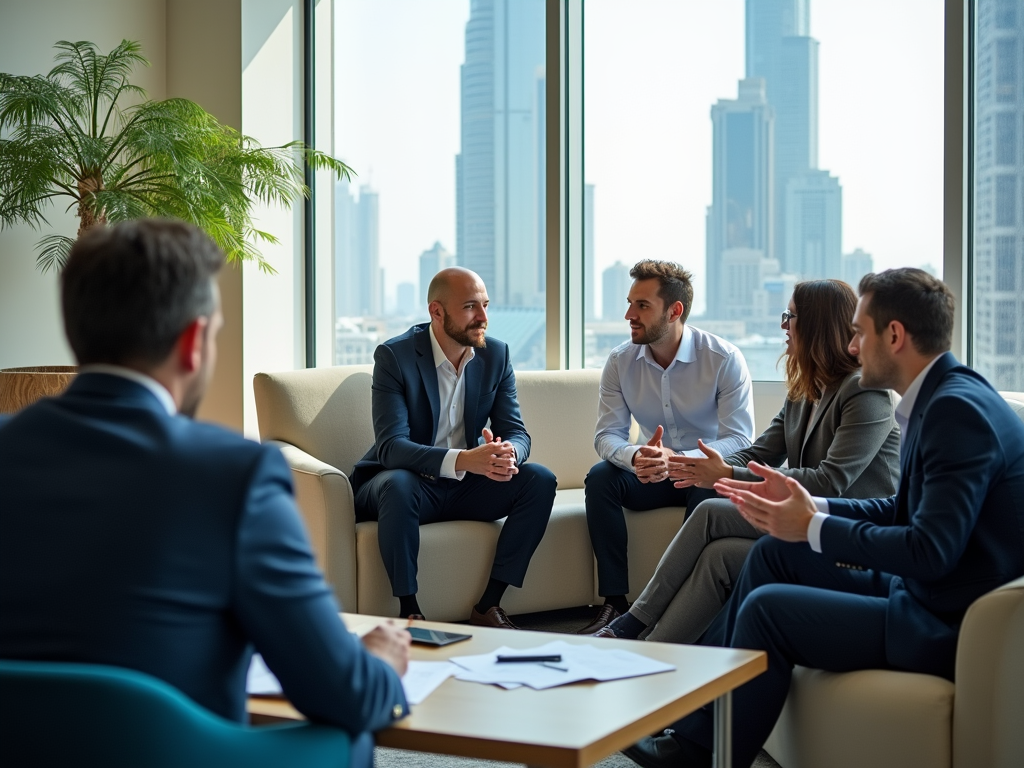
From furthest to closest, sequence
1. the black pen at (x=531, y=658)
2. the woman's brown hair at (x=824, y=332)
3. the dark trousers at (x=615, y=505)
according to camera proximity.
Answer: the dark trousers at (x=615, y=505), the woman's brown hair at (x=824, y=332), the black pen at (x=531, y=658)

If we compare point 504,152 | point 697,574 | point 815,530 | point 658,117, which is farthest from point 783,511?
point 504,152

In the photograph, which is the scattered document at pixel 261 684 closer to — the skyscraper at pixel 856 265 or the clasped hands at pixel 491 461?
the clasped hands at pixel 491 461

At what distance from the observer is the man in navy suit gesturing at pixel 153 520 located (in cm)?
112

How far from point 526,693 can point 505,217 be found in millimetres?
3942

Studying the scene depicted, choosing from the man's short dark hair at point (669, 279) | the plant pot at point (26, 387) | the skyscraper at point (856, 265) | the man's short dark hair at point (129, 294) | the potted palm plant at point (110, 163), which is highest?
the potted palm plant at point (110, 163)

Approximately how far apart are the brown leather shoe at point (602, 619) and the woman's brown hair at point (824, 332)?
107cm

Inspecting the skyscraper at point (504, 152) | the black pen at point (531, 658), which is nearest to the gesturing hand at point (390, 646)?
the black pen at point (531, 658)

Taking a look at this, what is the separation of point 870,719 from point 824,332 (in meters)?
1.31

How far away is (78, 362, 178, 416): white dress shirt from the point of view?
3.91ft

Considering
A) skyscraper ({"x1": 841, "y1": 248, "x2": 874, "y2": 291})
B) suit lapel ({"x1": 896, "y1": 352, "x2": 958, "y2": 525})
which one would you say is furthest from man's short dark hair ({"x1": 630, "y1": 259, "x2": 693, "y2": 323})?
suit lapel ({"x1": 896, "y1": 352, "x2": 958, "y2": 525})

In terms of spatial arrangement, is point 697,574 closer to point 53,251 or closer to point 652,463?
point 652,463

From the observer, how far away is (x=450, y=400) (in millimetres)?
4000

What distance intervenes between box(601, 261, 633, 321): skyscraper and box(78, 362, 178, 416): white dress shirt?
403 centimetres

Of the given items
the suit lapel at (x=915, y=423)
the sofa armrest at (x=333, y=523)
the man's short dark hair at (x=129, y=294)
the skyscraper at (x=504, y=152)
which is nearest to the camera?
the man's short dark hair at (x=129, y=294)
